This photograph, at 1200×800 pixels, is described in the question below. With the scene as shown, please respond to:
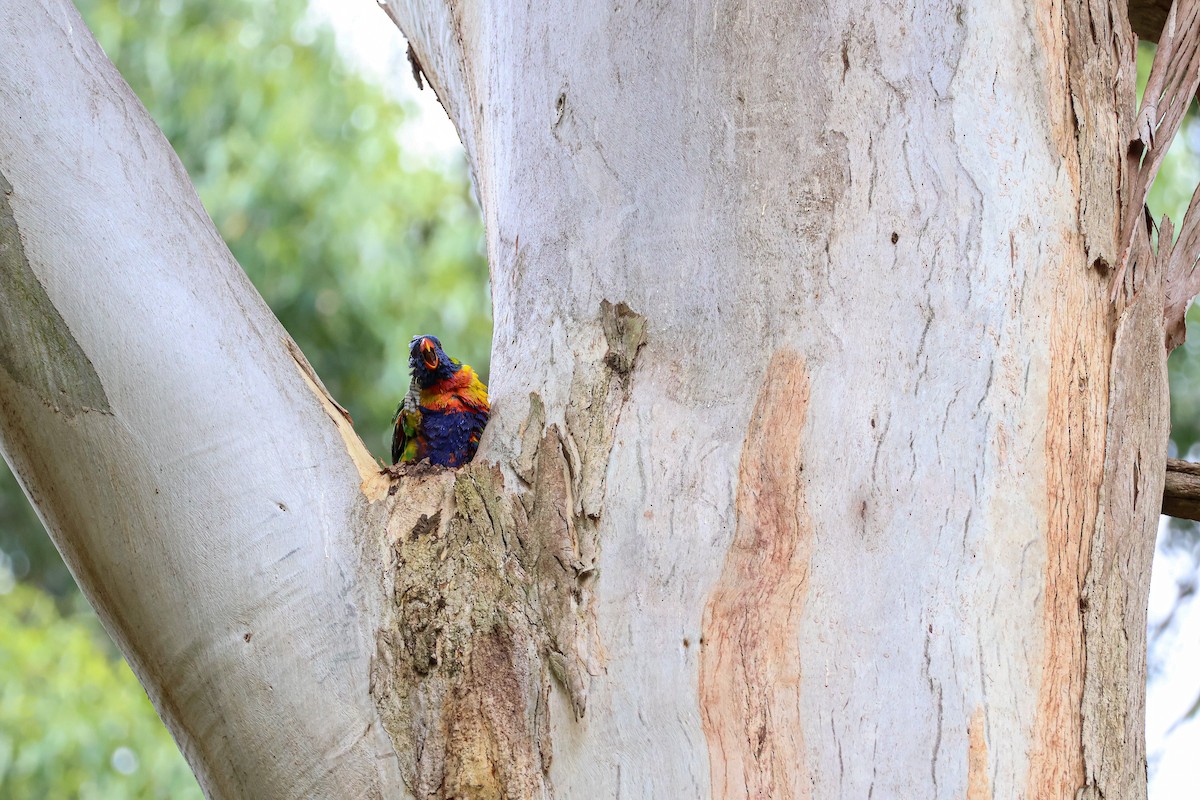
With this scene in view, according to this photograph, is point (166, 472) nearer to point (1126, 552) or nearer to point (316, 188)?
point (1126, 552)

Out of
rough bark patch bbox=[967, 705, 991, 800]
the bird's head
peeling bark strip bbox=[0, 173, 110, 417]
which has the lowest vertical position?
rough bark patch bbox=[967, 705, 991, 800]

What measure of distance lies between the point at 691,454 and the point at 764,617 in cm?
21

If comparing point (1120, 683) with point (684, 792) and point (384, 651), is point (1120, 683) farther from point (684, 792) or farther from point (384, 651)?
point (384, 651)

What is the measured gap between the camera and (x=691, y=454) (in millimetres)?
1377

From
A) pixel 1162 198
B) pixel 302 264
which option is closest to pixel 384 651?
pixel 302 264

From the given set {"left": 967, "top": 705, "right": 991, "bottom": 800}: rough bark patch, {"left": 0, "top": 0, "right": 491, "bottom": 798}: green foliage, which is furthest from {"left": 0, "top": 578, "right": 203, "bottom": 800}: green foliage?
{"left": 967, "top": 705, "right": 991, "bottom": 800}: rough bark patch

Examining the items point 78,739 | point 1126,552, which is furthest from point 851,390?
point 78,739

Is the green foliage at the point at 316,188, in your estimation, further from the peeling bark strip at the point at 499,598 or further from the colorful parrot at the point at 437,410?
the peeling bark strip at the point at 499,598

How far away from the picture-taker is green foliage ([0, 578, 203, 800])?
429cm

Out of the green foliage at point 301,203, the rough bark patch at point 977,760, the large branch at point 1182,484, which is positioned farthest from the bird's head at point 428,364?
the rough bark patch at point 977,760

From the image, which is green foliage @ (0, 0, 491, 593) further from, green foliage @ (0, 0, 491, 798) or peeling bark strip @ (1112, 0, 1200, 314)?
peeling bark strip @ (1112, 0, 1200, 314)

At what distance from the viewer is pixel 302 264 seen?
5113 mm

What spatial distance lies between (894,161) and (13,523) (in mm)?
7458

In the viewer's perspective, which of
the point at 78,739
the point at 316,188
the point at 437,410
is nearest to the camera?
the point at 437,410
